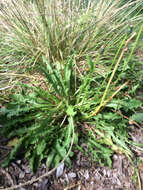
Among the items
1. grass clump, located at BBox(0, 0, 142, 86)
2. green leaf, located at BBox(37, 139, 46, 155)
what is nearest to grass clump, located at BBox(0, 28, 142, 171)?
green leaf, located at BBox(37, 139, 46, 155)

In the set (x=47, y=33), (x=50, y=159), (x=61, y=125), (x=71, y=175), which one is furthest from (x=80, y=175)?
(x=47, y=33)

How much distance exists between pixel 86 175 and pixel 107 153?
6.9 inches

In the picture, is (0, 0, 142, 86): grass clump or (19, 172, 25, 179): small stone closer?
(19, 172, 25, 179): small stone

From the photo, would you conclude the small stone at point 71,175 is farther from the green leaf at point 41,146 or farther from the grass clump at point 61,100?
the green leaf at point 41,146

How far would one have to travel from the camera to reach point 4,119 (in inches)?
37.6

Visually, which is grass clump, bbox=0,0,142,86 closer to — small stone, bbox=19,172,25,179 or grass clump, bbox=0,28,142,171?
grass clump, bbox=0,28,142,171

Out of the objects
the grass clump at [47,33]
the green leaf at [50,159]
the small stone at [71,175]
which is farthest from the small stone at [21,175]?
the grass clump at [47,33]

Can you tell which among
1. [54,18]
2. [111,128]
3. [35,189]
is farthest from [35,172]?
[54,18]

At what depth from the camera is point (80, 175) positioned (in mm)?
873

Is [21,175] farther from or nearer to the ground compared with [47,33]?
nearer to the ground

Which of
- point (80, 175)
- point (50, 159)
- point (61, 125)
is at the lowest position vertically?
point (80, 175)

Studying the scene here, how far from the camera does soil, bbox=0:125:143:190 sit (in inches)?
31.9

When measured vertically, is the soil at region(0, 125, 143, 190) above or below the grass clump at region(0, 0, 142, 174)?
below

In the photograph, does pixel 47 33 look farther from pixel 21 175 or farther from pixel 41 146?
pixel 21 175
